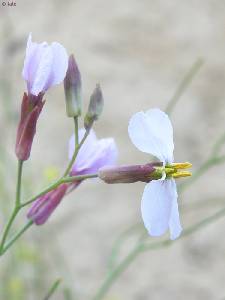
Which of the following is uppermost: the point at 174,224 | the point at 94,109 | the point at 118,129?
the point at 118,129

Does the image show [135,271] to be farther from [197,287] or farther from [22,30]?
[22,30]

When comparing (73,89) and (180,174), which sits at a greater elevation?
(73,89)

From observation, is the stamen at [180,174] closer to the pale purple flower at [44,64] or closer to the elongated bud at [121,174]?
the elongated bud at [121,174]

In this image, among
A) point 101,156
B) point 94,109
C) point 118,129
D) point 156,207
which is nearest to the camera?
point 156,207

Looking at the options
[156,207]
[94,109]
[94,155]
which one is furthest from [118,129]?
[156,207]

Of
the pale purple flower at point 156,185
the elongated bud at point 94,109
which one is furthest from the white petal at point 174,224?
the elongated bud at point 94,109

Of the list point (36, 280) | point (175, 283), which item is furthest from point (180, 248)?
point (36, 280)

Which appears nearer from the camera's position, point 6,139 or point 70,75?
point 70,75

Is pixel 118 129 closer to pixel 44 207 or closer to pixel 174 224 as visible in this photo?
pixel 44 207
